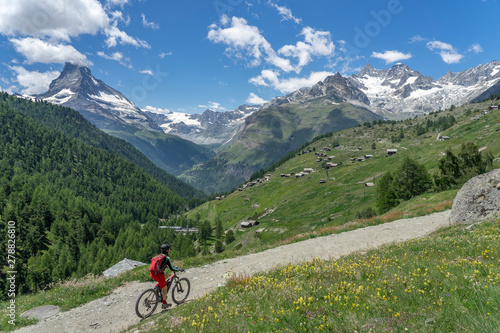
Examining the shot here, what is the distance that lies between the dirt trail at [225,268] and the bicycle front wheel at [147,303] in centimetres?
70

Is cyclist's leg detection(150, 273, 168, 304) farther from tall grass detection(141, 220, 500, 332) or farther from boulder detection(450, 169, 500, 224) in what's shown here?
boulder detection(450, 169, 500, 224)

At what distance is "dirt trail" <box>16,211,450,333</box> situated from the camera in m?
13.8

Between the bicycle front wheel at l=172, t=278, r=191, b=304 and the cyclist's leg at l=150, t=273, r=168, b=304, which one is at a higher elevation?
the cyclist's leg at l=150, t=273, r=168, b=304

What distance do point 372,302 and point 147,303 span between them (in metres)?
12.0

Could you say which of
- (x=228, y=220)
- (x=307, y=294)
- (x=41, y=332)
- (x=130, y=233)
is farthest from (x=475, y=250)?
(x=228, y=220)

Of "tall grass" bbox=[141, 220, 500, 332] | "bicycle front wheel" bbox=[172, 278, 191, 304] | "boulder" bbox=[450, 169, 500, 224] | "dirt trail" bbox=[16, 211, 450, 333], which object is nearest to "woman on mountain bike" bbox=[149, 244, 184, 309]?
"bicycle front wheel" bbox=[172, 278, 191, 304]

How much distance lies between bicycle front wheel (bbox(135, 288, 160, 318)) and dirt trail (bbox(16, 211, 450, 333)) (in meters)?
0.70

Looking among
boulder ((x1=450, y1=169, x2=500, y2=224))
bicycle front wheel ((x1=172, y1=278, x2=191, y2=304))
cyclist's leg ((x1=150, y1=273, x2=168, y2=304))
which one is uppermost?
cyclist's leg ((x1=150, y1=273, x2=168, y2=304))

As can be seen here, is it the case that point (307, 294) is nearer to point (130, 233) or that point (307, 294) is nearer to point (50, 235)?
point (130, 233)

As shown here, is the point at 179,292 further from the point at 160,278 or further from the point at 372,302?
the point at 372,302

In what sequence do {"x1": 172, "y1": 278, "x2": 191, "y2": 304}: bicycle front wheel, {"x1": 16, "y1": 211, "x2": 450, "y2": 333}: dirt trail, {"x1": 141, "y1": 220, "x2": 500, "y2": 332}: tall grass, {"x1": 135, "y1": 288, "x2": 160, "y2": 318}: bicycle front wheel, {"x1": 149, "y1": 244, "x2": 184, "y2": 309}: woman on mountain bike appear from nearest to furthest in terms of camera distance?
{"x1": 141, "y1": 220, "x2": 500, "y2": 332}: tall grass
{"x1": 135, "y1": 288, "x2": 160, "y2": 318}: bicycle front wheel
{"x1": 149, "y1": 244, "x2": 184, "y2": 309}: woman on mountain bike
{"x1": 16, "y1": 211, "x2": 450, "y2": 333}: dirt trail
{"x1": 172, "y1": 278, "x2": 191, "y2": 304}: bicycle front wheel

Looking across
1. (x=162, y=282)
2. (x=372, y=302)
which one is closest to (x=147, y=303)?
(x=162, y=282)

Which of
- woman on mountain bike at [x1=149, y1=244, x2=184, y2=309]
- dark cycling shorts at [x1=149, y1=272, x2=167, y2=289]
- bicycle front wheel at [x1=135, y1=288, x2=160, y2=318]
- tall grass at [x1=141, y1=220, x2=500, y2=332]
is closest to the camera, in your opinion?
tall grass at [x1=141, y1=220, x2=500, y2=332]

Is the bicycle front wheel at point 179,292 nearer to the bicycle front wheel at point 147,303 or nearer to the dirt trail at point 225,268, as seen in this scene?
the dirt trail at point 225,268
